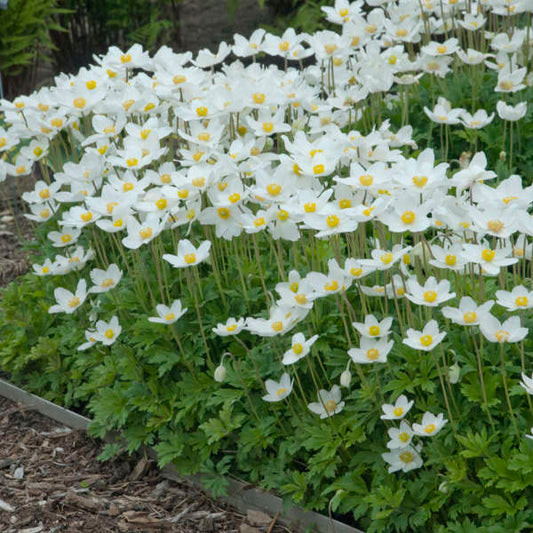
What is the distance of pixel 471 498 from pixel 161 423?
117 centimetres

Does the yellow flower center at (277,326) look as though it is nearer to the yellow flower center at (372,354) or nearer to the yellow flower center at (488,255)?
the yellow flower center at (372,354)

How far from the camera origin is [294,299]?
2.62m

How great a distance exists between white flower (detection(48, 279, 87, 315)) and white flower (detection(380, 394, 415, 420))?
136 centimetres

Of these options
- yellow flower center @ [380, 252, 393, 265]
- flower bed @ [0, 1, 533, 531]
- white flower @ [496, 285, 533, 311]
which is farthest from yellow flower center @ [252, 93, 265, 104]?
white flower @ [496, 285, 533, 311]

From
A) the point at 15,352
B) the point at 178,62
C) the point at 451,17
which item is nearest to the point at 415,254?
the point at 178,62

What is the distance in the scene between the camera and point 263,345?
9.70 ft

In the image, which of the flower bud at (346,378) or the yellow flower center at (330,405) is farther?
the yellow flower center at (330,405)

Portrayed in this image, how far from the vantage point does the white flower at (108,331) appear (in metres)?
3.15

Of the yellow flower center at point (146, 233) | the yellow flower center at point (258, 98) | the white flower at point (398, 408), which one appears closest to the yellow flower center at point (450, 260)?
the white flower at point (398, 408)

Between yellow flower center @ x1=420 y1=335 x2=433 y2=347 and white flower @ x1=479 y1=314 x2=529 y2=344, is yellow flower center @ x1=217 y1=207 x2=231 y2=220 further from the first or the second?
white flower @ x1=479 y1=314 x2=529 y2=344

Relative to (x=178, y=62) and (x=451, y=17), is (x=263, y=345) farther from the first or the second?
(x=451, y=17)

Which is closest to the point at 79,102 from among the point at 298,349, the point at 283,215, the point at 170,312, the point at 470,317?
the point at 170,312

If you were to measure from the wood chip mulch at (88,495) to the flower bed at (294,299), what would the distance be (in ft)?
Answer: 0.48

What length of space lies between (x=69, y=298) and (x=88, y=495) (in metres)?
0.75
